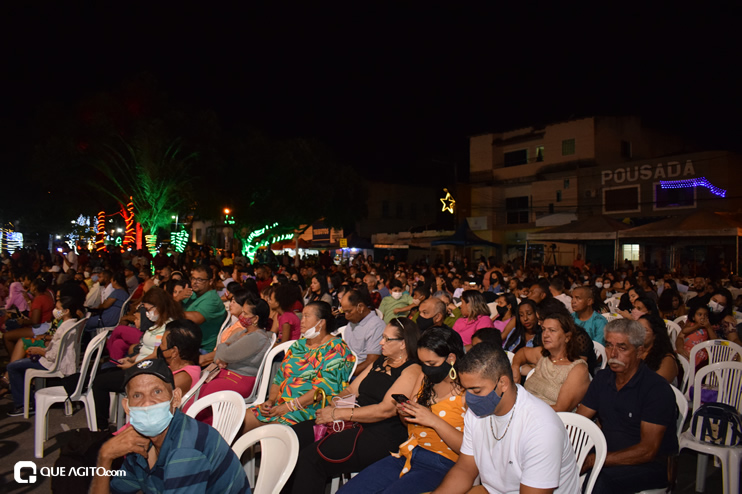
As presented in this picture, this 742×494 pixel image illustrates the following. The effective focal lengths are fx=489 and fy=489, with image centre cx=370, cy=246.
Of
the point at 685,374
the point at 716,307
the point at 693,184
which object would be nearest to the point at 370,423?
the point at 685,374

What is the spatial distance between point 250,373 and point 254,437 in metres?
1.92

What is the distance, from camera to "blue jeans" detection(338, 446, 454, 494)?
279 cm

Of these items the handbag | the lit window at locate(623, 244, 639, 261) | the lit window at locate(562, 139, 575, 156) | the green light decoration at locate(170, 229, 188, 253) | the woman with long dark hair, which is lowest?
the handbag

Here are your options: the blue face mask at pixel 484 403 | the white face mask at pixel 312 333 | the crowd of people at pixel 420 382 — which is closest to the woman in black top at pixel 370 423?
the crowd of people at pixel 420 382

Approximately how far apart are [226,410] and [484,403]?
5.95ft

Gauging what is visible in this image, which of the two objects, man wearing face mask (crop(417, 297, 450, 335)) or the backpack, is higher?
man wearing face mask (crop(417, 297, 450, 335))

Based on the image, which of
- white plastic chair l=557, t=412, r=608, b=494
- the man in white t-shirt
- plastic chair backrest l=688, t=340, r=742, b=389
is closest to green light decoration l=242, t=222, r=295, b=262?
plastic chair backrest l=688, t=340, r=742, b=389

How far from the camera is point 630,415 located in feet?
9.84

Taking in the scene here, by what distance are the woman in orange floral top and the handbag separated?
10.9 inches

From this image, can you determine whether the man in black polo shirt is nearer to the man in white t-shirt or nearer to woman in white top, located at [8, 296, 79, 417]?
the man in white t-shirt

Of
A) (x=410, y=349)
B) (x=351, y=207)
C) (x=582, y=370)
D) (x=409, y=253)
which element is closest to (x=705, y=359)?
(x=582, y=370)

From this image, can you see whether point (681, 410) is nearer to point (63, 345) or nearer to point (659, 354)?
point (659, 354)

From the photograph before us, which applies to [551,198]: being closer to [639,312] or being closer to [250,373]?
[639,312]

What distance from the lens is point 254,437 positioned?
2.63 m
